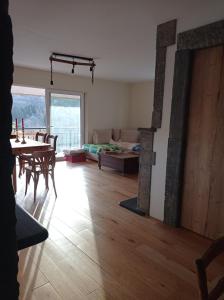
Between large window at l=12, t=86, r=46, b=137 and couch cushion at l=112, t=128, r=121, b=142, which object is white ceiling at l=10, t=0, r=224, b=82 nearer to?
large window at l=12, t=86, r=46, b=137

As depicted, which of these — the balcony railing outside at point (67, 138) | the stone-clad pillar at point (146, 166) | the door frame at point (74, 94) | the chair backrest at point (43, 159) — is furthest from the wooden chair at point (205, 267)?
the balcony railing outside at point (67, 138)

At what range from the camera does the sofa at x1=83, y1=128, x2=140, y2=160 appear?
6010 mm

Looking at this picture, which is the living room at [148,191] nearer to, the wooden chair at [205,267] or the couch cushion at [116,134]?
the wooden chair at [205,267]

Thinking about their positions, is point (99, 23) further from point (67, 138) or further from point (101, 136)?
point (67, 138)

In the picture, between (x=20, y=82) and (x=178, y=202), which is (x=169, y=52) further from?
(x=20, y=82)

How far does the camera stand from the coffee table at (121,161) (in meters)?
4.86

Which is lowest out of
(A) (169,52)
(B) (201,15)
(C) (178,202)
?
(C) (178,202)

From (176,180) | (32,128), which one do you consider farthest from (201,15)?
(32,128)

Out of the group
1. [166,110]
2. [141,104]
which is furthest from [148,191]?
[141,104]

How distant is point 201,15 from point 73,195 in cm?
288

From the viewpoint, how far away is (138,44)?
3342 mm

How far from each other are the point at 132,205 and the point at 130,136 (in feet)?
12.5

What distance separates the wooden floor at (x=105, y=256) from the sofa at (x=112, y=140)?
278cm

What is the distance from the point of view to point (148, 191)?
2.86 meters
